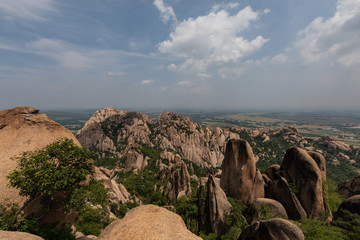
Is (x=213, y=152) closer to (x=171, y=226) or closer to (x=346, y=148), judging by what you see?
(x=346, y=148)

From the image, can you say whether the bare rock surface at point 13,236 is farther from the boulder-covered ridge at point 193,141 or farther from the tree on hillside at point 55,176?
the boulder-covered ridge at point 193,141

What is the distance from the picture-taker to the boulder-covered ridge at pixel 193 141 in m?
106

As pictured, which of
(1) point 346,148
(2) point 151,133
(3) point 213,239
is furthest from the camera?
(2) point 151,133

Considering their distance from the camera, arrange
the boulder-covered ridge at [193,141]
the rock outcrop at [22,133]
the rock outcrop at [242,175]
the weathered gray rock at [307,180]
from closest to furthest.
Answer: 1. the rock outcrop at [22,133]
2. the weathered gray rock at [307,180]
3. the rock outcrop at [242,175]
4. the boulder-covered ridge at [193,141]

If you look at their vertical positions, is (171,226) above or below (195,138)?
above

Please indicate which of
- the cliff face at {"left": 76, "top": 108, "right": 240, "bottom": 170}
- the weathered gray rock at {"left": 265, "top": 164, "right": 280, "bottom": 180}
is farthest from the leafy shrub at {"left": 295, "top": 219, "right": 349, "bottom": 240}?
the cliff face at {"left": 76, "top": 108, "right": 240, "bottom": 170}

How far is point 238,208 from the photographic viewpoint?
18.1m

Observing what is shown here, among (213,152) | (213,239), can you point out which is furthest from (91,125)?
(213,239)

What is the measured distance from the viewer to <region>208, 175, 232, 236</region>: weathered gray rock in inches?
668

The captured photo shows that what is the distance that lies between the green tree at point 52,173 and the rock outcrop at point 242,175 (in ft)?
60.4

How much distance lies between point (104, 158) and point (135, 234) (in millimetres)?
120629

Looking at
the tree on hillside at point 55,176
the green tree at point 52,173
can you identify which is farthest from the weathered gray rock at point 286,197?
the green tree at point 52,173

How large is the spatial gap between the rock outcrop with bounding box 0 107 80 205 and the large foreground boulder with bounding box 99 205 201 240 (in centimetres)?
1231

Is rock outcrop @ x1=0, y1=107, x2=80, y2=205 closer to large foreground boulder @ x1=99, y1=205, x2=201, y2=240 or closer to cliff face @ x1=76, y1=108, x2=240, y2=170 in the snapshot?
large foreground boulder @ x1=99, y1=205, x2=201, y2=240
